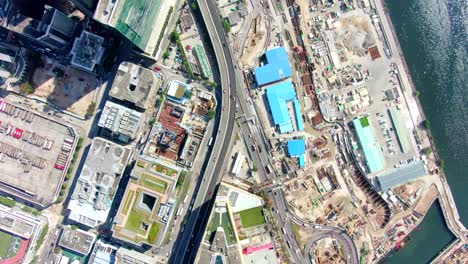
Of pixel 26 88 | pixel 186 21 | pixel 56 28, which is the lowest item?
pixel 26 88

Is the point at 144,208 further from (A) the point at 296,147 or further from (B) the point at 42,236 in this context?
(A) the point at 296,147

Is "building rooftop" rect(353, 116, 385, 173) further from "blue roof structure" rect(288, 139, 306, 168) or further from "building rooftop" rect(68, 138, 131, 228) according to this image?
"building rooftop" rect(68, 138, 131, 228)

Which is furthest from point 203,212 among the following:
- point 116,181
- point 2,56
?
point 2,56

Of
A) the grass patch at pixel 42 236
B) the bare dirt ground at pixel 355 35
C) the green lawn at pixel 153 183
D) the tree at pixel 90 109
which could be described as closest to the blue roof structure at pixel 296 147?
the bare dirt ground at pixel 355 35

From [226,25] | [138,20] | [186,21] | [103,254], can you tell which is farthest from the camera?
[186,21]

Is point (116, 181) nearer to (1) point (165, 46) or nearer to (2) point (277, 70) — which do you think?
(1) point (165, 46)

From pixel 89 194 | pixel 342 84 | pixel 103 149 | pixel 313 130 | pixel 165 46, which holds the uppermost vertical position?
pixel 342 84

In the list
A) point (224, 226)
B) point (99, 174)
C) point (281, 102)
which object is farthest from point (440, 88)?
point (99, 174)

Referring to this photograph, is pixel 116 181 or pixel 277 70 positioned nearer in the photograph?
pixel 116 181
